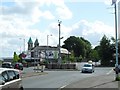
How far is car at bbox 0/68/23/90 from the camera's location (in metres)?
13.4

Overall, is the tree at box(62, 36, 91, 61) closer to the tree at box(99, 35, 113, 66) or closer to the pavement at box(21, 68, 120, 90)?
the tree at box(99, 35, 113, 66)

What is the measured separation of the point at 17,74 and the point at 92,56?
14584 centimetres

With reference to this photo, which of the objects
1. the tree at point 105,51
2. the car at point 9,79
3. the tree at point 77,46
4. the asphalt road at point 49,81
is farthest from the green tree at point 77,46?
the car at point 9,79

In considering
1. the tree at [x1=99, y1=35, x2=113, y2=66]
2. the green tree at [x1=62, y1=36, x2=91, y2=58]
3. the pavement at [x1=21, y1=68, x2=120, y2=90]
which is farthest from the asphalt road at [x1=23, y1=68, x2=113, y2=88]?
the green tree at [x1=62, y1=36, x2=91, y2=58]

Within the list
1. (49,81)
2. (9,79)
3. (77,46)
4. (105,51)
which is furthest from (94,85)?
(77,46)

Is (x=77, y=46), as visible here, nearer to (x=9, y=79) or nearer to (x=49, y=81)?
(x=49, y=81)

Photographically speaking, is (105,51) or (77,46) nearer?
(105,51)

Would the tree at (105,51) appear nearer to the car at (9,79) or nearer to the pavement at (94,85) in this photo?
the pavement at (94,85)

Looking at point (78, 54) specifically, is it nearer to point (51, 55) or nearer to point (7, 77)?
point (51, 55)

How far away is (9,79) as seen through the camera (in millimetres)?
14344

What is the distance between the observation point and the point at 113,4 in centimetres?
2895

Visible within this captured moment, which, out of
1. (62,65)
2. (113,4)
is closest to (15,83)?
(113,4)

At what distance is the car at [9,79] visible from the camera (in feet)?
43.9

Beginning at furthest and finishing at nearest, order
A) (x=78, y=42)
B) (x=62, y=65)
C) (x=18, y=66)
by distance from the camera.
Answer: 1. (x=78, y=42)
2. (x=62, y=65)
3. (x=18, y=66)
